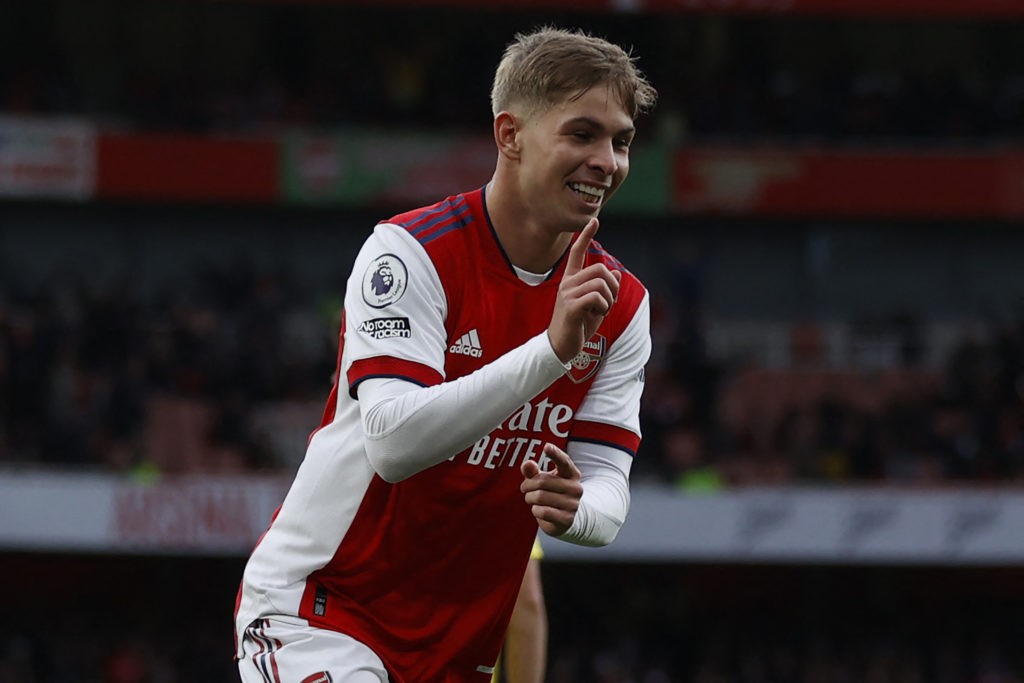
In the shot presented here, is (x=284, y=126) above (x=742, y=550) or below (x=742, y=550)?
above

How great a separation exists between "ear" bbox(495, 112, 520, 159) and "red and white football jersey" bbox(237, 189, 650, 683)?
18 centimetres

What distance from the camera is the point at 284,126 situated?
19.7 metres

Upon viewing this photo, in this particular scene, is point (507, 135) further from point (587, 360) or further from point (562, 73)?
point (587, 360)

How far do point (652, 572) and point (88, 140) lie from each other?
7869 mm

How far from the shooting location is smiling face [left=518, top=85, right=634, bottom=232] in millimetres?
3701

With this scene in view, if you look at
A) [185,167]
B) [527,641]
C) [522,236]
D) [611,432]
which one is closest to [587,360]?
[611,432]

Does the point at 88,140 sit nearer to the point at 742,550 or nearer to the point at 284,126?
the point at 284,126

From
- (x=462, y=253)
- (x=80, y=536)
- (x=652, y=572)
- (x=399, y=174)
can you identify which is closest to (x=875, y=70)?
(x=399, y=174)

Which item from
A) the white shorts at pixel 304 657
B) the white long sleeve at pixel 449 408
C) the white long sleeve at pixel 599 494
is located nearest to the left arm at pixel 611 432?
the white long sleeve at pixel 599 494

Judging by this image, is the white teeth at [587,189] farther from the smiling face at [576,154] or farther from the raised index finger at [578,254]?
the raised index finger at [578,254]

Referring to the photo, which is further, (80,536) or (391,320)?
(80,536)

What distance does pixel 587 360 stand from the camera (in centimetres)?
399

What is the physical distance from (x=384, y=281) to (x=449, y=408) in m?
0.40

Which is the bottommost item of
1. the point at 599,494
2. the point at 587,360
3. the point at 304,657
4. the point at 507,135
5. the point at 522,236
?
the point at 304,657
